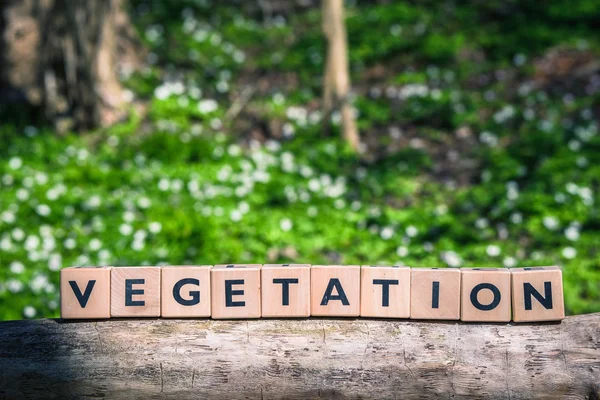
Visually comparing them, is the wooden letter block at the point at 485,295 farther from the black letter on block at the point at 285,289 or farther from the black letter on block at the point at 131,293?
the black letter on block at the point at 131,293

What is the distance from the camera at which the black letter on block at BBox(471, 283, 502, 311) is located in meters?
2.48

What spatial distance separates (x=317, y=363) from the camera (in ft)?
7.91

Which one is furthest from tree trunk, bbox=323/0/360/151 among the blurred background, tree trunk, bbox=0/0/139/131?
tree trunk, bbox=0/0/139/131

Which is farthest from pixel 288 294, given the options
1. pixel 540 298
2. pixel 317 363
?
pixel 540 298

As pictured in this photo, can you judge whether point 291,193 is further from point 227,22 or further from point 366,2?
point 366,2

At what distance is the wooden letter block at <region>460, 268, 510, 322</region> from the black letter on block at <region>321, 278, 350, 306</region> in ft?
1.45

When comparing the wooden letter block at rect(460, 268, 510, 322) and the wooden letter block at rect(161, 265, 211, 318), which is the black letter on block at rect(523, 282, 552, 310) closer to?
the wooden letter block at rect(460, 268, 510, 322)

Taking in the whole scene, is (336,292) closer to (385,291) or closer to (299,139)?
(385,291)

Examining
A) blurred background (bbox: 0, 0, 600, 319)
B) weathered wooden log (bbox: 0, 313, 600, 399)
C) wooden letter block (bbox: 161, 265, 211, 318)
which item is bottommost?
weathered wooden log (bbox: 0, 313, 600, 399)

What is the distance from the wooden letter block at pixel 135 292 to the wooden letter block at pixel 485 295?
1.17m

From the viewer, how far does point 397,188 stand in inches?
221

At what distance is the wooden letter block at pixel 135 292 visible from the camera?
2.53 m

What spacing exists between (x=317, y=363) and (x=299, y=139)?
4224 millimetres

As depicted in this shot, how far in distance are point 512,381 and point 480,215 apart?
9.59 feet
